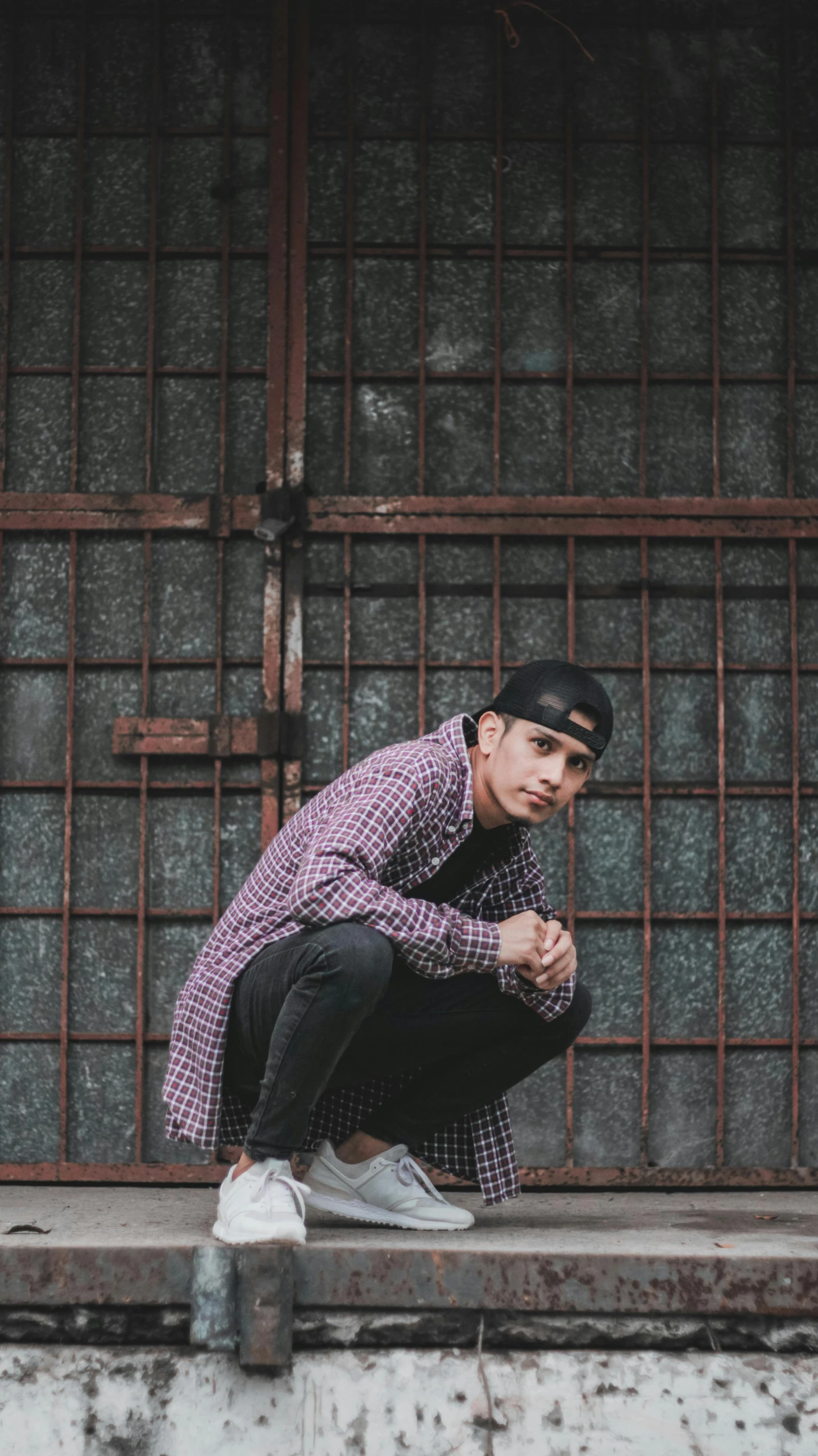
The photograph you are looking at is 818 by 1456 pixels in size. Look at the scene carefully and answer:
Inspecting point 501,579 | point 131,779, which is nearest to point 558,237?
point 501,579

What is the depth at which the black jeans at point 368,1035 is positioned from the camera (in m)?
2.51

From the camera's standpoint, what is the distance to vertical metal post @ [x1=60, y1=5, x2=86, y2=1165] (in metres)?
3.81

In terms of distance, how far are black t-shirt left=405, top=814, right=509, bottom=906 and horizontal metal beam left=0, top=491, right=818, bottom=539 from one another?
1271mm

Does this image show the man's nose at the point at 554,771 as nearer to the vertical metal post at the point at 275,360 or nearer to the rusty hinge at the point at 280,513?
the vertical metal post at the point at 275,360

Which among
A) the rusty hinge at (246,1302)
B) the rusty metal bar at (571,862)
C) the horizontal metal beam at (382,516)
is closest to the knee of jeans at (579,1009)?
the rusty hinge at (246,1302)

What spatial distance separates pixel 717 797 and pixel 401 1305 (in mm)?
1912

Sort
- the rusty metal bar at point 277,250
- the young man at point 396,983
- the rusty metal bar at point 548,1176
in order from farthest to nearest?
the rusty metal bar at point 277,250
the rusty metal bar at point 548,1176
the young man at point 396,983

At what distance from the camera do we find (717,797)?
12.9ft

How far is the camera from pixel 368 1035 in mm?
2803

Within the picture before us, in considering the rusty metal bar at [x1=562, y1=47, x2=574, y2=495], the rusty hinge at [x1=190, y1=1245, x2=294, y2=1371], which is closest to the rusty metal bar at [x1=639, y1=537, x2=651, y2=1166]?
the rusty metal bar at [x1=562, y1=47, x2=574, y2=495]

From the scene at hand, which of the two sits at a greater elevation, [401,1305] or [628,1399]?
[401,1305]

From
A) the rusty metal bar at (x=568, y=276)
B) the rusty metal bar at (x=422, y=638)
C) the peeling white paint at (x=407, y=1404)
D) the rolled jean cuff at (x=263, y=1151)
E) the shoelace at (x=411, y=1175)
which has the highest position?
the rusty metal bar at (x=568, y=276)

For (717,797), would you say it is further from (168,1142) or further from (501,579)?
(168,1142)

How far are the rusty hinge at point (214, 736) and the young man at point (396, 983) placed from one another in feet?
3.31
